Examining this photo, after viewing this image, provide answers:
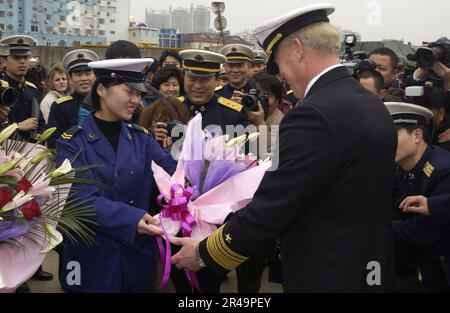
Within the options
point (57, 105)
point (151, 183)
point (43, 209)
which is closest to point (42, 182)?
point (43, 209)

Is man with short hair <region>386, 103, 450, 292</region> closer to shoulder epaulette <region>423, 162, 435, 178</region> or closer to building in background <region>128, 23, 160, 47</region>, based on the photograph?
shoulder epaulette <region>423, 162, 435, 178</region>

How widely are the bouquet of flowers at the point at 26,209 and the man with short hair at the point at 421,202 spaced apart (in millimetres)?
1689

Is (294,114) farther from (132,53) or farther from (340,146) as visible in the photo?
(132,53)

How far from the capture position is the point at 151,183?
2867mm

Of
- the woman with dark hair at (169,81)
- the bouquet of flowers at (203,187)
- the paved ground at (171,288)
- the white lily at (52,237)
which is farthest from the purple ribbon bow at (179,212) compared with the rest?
the woman with dark hair at (169,81)

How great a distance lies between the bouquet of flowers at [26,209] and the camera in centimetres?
196

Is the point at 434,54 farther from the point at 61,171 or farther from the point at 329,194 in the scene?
the point at 61,171

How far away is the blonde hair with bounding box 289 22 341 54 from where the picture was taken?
194 cm

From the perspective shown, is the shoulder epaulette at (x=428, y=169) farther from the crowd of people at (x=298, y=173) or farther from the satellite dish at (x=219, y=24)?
the satellite dish at (x=219, y=24)

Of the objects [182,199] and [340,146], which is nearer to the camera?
[340,146]

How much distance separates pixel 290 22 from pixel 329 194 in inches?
25.3

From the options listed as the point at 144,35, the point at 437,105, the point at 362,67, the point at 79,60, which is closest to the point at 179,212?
the point at 437,105

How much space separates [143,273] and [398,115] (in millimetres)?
1607
